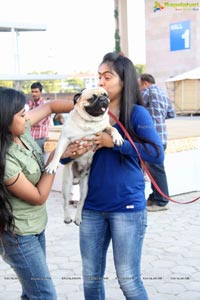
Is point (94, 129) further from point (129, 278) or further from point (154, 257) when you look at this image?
point (154, 257)

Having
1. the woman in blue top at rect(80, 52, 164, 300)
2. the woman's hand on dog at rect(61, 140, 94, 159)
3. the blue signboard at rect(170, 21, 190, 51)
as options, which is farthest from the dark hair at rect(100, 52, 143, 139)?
the blue signboard at rect(170, 21, 190, 51)

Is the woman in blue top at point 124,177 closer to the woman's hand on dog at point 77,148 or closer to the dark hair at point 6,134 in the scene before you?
the woman's hand on dog at point 77,148

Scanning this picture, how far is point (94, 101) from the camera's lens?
240 cm

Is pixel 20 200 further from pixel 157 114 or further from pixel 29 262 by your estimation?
pixel 157 114

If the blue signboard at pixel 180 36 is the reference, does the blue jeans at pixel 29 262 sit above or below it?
below

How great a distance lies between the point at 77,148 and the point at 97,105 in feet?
0.95

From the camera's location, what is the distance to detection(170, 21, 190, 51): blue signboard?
25.4 m

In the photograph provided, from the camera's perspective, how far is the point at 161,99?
6.09 m

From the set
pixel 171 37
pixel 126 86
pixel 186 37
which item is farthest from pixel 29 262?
pixel 171 37

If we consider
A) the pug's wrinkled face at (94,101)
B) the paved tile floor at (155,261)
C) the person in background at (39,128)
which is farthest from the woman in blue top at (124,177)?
the person in background at (39,128)

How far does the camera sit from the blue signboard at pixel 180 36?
2542 cm

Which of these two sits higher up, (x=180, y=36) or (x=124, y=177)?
(x=180, y=36)

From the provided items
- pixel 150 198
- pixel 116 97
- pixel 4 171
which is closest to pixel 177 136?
pixel 150 198

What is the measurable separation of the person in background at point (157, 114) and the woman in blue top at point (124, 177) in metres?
3.26
